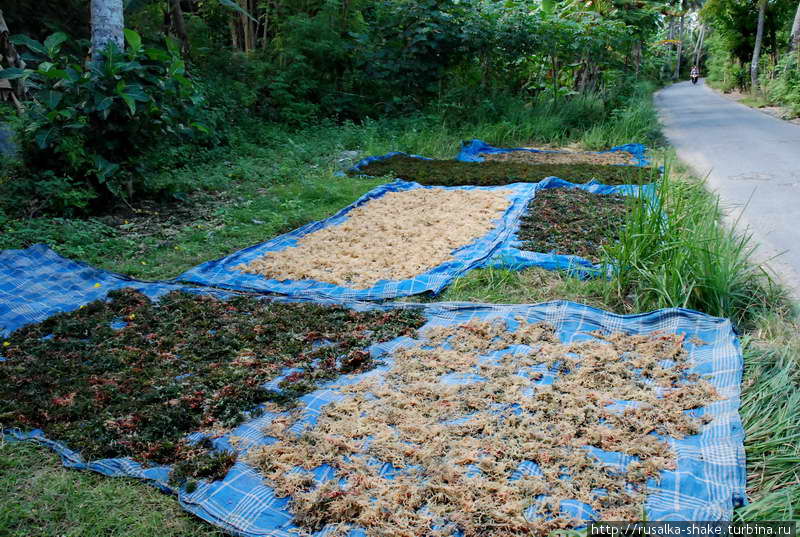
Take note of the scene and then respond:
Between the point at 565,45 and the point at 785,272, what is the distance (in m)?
7.41

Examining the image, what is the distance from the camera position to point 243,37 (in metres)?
11.2

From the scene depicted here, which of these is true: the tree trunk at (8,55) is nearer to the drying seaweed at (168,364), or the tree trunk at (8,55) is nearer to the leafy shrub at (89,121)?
the leafy shrub at (89,121)

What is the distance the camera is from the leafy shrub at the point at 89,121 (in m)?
4.18

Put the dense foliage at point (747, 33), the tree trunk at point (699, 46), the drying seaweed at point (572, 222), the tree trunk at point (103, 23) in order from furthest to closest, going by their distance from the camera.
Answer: the tree trunk at point (699, 46) → the dense foliage at point (747, 33) → the tree trunk at point (103, 23) → the drying seaweed at point (572, 222)

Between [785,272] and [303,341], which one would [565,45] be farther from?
[303,341]

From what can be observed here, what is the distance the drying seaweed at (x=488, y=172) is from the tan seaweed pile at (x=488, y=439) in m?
3.37

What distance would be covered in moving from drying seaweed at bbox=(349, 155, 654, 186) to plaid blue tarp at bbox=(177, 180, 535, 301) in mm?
1458

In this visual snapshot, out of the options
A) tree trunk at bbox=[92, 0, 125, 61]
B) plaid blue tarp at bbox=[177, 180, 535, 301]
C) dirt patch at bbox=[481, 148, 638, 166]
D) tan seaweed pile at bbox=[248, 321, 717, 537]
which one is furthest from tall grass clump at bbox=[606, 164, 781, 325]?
tree trunk at bbox=[92, 0, 125, 61]

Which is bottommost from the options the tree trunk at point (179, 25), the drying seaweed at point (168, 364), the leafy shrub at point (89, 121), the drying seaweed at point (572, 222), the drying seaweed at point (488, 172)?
the drying seaweed at point (168, 364)

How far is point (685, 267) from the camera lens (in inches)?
109

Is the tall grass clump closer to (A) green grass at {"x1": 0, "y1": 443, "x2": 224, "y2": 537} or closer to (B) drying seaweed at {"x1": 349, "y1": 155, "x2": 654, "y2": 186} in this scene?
(A) green grass at {"x1": 0, "y1": 443, "x2": 224, "y2": 537}

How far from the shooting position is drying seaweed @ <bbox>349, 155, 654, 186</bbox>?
18.4 ft

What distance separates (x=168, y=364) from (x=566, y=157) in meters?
6.13

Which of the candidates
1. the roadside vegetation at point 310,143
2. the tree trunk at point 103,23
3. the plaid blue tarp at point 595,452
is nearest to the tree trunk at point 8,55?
the roadside vegetation at point 310,143
